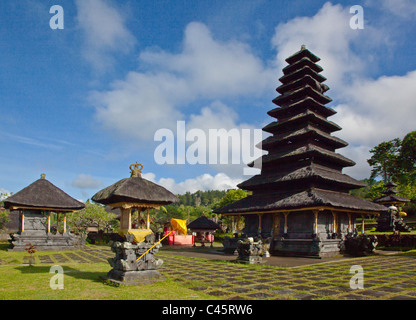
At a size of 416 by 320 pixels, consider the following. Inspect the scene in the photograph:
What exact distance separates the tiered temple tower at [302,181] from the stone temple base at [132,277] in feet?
37.3

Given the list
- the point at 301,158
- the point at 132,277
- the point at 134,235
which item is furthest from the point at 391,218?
the point at 132,277

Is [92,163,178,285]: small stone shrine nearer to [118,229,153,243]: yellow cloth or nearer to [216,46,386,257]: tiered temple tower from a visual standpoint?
[118,229,153,243]: yellow cloth

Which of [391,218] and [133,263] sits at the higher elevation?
[133,263]

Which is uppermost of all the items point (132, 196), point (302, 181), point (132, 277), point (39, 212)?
point (302, 181)

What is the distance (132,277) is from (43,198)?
19065mm

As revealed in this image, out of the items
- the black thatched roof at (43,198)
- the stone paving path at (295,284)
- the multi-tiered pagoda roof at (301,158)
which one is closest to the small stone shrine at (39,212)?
the black thatched roof at (43,198)

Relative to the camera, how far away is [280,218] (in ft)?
70.5

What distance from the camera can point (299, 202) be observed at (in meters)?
18.6

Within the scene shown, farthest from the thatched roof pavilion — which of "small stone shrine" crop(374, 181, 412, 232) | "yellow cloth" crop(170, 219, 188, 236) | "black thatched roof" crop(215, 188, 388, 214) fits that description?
"small stone shrine" crop(374, 181, 412, 232)

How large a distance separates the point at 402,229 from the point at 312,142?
18.3 m

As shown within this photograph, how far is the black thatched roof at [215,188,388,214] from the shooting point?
1805cm

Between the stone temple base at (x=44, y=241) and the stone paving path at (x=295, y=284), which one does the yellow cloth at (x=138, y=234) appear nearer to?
the stone paving path at (x=295, y=284)

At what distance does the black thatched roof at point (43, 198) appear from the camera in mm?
22844

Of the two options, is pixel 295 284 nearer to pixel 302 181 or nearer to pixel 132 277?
pixel 132 277
